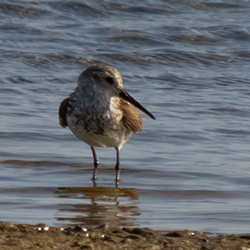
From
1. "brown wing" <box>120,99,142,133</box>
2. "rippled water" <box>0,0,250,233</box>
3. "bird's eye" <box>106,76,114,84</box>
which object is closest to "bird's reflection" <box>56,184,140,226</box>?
"rippled water" <box>0,0,250,233</box>

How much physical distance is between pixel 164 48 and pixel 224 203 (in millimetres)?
8822

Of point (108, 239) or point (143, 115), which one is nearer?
point (108, 239)

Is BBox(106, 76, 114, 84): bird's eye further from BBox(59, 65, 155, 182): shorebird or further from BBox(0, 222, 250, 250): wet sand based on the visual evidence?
BBox(0, 222, 250, 250): wet sand

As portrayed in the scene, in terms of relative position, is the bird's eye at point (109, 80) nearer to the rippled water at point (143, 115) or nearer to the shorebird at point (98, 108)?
the shorebird at point (98, 108)

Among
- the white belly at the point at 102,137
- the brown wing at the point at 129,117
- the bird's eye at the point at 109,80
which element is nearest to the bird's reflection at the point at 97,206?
the white belly at the point at 102,137

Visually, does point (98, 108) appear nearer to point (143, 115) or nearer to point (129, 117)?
point (129, 117)

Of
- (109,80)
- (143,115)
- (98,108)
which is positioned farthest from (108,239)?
(143,115)

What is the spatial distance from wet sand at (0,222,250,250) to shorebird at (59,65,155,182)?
1.99m

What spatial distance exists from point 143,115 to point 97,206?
3791 mm

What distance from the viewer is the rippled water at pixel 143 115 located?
5578mm

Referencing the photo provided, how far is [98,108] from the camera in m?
6.43

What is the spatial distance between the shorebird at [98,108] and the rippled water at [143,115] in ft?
1.59

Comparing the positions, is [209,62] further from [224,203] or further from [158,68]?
[224,203]

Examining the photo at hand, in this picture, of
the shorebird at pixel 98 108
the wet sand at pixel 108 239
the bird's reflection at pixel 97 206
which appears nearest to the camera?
the wet sand at pixel 108 239
